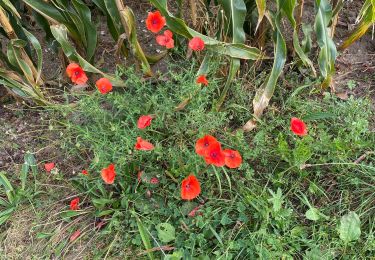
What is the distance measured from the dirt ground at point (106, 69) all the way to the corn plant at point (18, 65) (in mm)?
109

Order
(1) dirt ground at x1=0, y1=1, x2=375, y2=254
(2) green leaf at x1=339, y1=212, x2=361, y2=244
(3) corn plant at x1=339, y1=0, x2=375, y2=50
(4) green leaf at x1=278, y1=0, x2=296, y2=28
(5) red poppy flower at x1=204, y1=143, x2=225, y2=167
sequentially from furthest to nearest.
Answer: (1) dirt ground at x1=0, y1=1, x2=375, y2=254
(3) corn plant at x1=339, y1=0, x2=375, y2=50
(4) green leaf at x1=278, y1=0, x2=296, y2=28
(2) green leaf at x1=339, y1=212, x2=361, y2=244
(5) red poppy flower at x1=204, y1=143, x2=225, y2=167

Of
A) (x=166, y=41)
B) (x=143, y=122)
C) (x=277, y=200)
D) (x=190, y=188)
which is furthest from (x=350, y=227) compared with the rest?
(x=166, y=41)

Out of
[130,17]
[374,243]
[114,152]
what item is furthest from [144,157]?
[374,243]

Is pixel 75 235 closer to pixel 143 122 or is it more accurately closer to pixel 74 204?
pixel 74 204

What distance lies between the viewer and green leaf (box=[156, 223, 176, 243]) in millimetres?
1810

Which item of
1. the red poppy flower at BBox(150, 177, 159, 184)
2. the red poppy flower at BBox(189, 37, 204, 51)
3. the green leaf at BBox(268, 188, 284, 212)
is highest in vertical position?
the red poppy flower at BBox(189, 37, 204, 51)

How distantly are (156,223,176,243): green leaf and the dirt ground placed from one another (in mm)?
599

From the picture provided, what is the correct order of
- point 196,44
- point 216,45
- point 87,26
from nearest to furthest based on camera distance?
point 196,44 → point 216,45 → point 87,26

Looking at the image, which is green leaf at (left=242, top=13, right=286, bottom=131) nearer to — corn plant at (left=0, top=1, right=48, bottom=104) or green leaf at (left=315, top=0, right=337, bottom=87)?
green leaf at (left=315, top=0, right=337, bottom=87)

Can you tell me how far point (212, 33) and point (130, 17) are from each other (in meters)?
0.43

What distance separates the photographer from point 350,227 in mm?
1771

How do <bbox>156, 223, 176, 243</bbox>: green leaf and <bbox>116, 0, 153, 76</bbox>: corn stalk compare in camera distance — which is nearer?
<bbox>156, 223, 176, 243</bbox>: green leaf

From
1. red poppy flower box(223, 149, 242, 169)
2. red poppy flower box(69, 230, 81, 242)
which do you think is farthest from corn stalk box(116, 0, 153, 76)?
red poppy flower box(69, 230, 81, 242)

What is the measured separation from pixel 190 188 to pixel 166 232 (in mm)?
213
